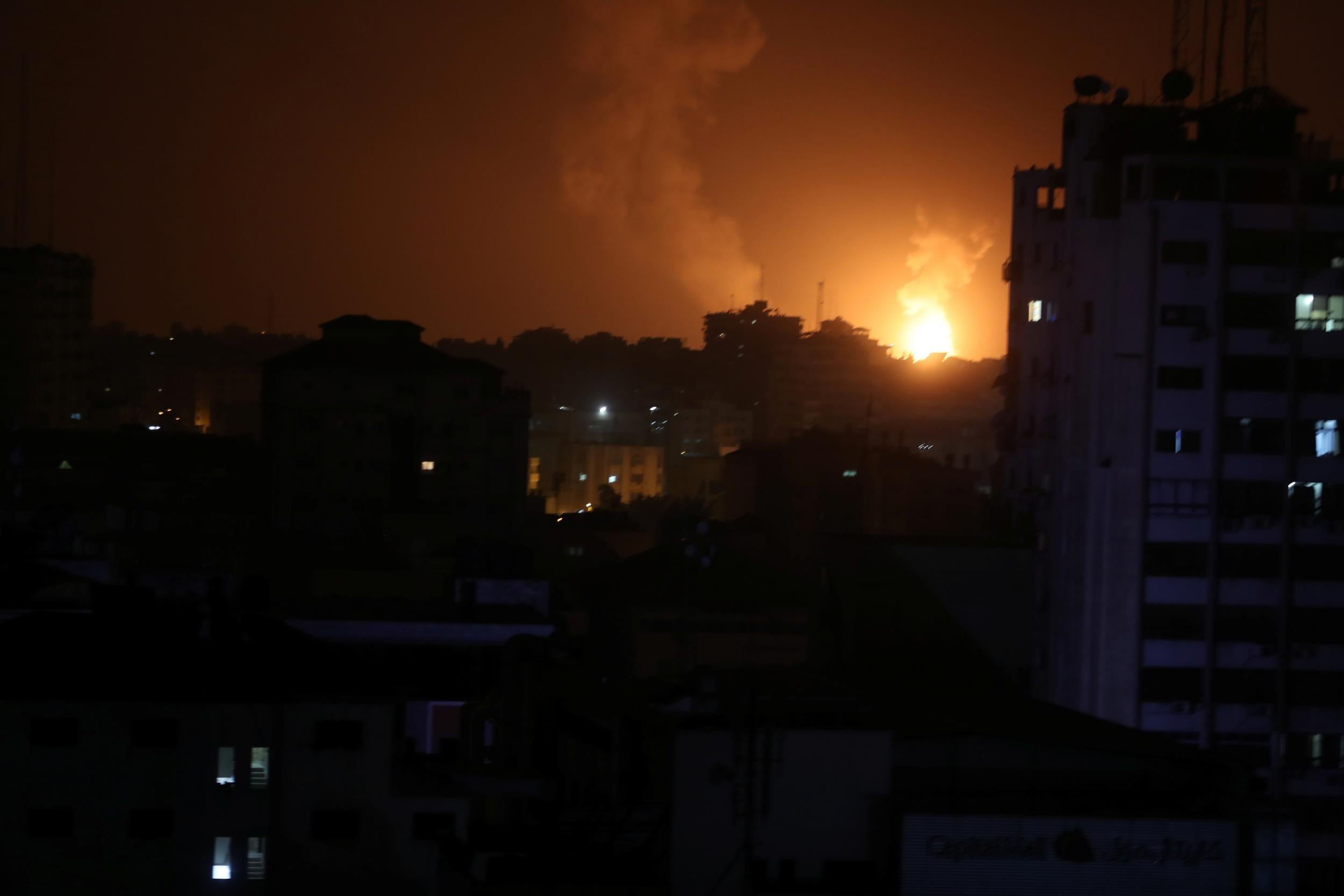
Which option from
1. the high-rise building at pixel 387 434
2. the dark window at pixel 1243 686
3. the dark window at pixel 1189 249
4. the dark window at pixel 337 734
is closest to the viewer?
the dark window at pixel 337 734

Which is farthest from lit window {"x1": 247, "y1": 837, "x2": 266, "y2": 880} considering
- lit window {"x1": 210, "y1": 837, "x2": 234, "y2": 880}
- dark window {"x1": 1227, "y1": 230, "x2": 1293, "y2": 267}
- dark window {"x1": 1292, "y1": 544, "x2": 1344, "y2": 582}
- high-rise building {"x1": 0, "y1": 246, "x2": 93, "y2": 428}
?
high-rise building {"x1": 0, "y1": 246, "x2": 93, "y2": 428}

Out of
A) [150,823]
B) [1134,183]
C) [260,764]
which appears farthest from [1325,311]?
[150,823]

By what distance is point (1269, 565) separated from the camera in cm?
3145

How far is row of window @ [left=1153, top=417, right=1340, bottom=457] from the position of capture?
104 ft

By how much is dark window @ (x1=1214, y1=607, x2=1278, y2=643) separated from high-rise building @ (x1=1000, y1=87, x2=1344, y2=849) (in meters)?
0.03

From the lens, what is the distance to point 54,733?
1827 cm

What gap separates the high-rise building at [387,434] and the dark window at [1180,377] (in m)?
23.8

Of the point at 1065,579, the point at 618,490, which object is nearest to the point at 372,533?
the point at 1065,579

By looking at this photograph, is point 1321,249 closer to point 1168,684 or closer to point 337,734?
point 1168,684

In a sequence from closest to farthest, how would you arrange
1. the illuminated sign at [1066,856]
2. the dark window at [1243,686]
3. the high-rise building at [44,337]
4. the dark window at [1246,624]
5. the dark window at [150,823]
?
1. the illuminated sign at [1066,856]
2. the dark window at [150,823]
3. the dark window at [1243,686]
4. the dark window at [1246,624]
5. the high-rise building at [44,337]

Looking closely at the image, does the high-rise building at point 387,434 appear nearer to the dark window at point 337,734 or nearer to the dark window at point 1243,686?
the dark window at point 1243,686

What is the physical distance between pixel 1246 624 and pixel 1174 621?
123 centimetres

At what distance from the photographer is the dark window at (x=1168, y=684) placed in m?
A: 30.9

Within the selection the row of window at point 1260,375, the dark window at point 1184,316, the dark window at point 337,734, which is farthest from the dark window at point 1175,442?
the dark window at point 337,734
